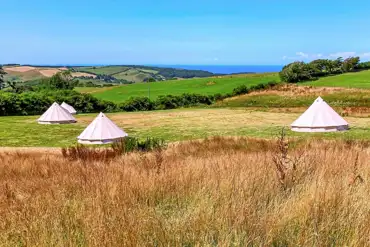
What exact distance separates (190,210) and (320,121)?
2500 cm

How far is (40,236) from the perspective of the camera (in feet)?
11.2

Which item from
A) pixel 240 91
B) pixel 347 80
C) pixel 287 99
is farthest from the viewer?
pixel 347 80

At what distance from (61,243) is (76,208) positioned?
0.88m

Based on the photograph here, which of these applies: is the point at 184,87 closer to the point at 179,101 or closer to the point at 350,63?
the point at 179,101

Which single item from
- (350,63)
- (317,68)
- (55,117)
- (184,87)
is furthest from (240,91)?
(55,117)

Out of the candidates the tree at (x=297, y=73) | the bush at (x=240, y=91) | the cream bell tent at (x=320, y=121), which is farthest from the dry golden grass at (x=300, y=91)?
the cream bell tent at (x=320, y=121)

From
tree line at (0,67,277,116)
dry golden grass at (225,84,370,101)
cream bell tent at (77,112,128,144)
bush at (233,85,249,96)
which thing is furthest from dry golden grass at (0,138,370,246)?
bush at (233,85,249,96)

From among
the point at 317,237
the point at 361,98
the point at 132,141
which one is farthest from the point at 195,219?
the point at 361,98

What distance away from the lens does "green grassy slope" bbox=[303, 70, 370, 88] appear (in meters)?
71.9

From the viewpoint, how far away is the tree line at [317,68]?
81062mm

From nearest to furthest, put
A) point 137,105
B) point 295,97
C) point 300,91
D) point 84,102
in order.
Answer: point 84,102, point 137,105, point 295,97, point 300,91

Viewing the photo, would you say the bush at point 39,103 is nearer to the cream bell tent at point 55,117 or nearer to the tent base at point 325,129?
the cream bell tent at point 55,117

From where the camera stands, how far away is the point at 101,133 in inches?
999

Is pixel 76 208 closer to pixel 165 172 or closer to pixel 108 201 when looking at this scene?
pixel 108 201
